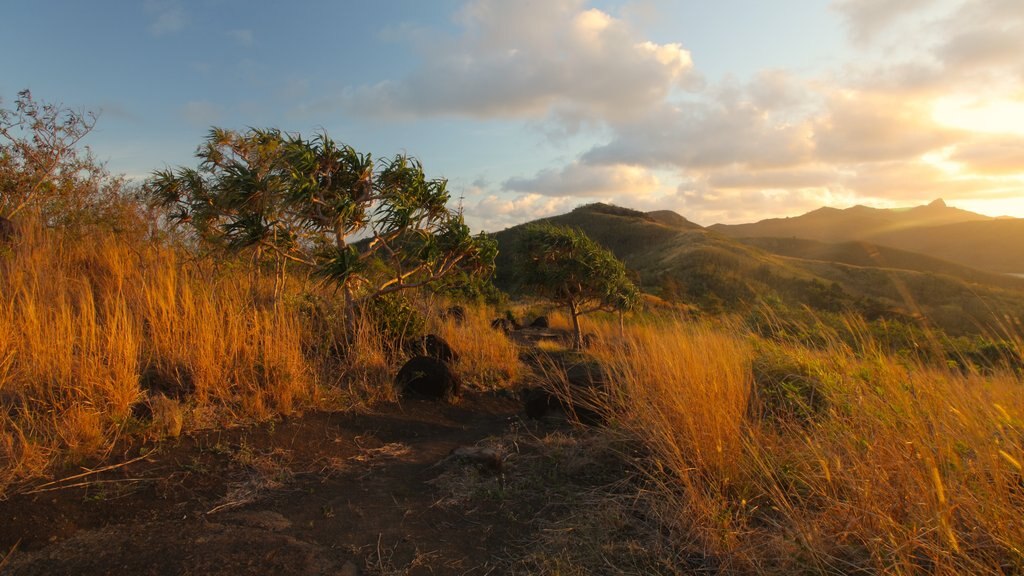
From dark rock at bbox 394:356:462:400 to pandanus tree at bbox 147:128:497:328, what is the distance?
126cm

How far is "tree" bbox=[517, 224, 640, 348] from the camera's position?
11766 mm

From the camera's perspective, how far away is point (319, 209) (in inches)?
261

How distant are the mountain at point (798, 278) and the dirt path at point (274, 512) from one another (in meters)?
8.77

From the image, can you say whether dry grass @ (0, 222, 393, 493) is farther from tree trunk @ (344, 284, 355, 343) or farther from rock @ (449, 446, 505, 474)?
rock @ (449, 446, 505, 474)

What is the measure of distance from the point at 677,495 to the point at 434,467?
6.17ft

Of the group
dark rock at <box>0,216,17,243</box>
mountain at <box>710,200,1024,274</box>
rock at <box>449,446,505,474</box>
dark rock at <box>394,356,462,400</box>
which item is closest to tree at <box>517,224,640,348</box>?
dark rock at <box>394,356,462,400</box>

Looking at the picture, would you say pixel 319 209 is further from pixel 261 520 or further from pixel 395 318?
pixel 261 520

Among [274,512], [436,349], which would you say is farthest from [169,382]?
[436,349]

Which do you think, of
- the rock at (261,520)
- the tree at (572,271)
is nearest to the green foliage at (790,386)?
the rock at (261,520)

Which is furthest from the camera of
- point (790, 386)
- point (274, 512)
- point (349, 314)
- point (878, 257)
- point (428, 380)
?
point (878, 257)

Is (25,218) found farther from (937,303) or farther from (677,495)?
(937,303)

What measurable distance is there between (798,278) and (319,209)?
44235mm

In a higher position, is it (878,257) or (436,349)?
(436,349)

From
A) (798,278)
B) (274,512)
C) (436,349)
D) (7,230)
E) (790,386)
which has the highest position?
(7,230)
